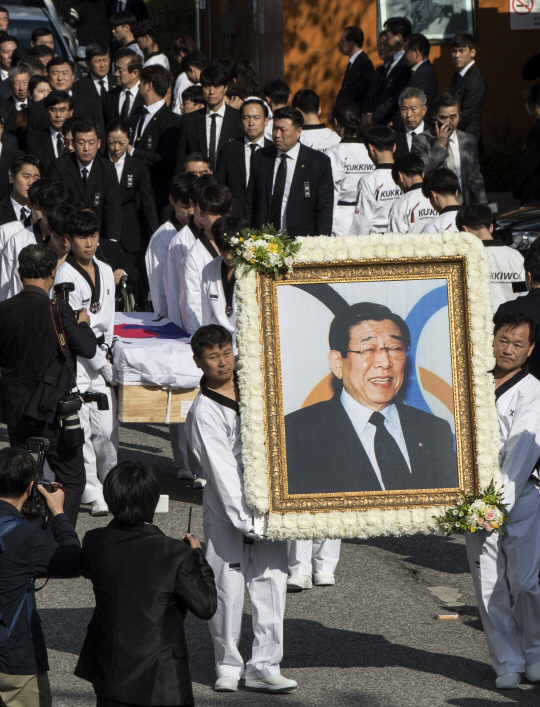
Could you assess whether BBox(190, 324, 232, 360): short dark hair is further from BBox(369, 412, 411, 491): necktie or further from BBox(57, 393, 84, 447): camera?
BBox(57, 393, 84, 447): camera

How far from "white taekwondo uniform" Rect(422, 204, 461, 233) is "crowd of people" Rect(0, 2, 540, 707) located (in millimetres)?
18

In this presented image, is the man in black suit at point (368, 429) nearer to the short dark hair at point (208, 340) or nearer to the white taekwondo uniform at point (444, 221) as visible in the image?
the short dark hair at point (208, 340)

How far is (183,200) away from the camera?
903 cm

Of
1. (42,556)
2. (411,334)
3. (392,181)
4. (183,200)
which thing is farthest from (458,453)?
(392,181)

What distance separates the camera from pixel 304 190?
10.1m

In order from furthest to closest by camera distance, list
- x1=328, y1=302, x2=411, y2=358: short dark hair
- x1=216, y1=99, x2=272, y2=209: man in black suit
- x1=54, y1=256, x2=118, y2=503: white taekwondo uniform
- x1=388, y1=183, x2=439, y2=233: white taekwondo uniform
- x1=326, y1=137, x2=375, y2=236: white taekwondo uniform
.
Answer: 1. x1=326, y1=137, x2=375, y2=236: white taekwondo uniform
2. x1=216, y1=99, x2=272, y2=209: man in black suit
3. x1=388, y1=183, x2=439, y2=233: white taekwondo uniform
4. x1=54, y1=256, x2=118, y2=503: white taekwondo uniform
5. x1=328, y1=302, x2=411, y2=358: short dark hair

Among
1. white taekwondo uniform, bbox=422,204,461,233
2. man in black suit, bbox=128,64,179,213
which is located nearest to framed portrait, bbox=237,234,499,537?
white taekwondo uniform, bbox=422,204,461,233

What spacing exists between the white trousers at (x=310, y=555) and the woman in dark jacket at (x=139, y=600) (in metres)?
2.64

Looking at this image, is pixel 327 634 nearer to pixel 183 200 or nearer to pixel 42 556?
pixel 42 556

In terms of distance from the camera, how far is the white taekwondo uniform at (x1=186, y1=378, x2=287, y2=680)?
5.12 meters

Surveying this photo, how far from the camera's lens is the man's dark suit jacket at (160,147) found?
12.1 m

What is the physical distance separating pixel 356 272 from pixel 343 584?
259 cm

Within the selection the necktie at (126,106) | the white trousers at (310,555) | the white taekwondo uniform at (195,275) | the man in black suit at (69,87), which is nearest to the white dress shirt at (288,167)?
the white taekwondo uniform at (195,275)

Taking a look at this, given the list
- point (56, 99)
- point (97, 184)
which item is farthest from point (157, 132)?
point (97, 184)
